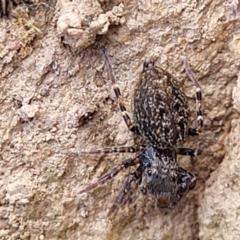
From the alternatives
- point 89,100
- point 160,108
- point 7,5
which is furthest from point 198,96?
point 7,5

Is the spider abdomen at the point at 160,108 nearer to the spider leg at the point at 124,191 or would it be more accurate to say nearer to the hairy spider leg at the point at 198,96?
the hairy spider leg at the point at 198,96

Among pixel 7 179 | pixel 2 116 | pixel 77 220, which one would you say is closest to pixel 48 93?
pixel 2 116

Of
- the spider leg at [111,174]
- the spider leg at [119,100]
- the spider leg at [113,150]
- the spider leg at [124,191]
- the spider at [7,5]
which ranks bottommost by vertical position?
the spider leg at [124,191]

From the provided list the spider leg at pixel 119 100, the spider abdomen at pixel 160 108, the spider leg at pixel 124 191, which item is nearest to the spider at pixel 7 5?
the spider leg at pixel 119 100

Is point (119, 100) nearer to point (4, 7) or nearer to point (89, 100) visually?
point (89, 100)

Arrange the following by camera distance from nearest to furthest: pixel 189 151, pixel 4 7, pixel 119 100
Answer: pixel 4 7 → pixel 119 100 → pixel 189 151

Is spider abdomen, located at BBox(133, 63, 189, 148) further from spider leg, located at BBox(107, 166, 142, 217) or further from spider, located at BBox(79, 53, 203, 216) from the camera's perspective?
spider leg, located at BBox(107, 166, 142, 217)
